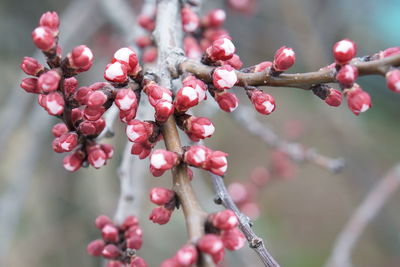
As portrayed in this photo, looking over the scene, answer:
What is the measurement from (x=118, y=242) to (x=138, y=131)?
47 centimetres

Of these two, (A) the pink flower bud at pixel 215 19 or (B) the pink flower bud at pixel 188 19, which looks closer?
(B) the pink flower bud at pixel 188 19

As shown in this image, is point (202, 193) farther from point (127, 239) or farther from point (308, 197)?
point (308, 197)

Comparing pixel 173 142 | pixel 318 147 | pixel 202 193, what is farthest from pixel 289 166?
pixel 318 147

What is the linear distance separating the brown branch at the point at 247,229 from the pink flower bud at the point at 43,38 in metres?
0.49

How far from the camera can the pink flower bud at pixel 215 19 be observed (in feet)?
5.79

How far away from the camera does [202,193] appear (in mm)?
2990

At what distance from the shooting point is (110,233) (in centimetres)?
127

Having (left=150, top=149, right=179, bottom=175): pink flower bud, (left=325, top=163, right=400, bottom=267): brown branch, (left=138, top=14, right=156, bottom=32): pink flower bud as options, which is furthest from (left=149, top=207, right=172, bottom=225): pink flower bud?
(left=325, top=163, right=400, bottom=267): brown branch

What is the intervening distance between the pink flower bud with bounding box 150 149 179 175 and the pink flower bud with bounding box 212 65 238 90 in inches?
7.8

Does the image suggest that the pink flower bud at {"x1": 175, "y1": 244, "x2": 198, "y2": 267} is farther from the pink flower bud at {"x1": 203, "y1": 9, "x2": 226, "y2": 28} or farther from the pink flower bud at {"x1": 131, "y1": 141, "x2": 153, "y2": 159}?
the pink flower bud at {"x1": 203, "y1": 9, "x2": 226, "y2": 28}

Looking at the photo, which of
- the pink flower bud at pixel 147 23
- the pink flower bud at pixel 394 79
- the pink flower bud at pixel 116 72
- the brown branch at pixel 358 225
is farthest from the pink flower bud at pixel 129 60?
the brown branch at pixel 358 225

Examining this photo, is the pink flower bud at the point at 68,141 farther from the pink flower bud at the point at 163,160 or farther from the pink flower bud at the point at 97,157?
the pink flower bud at the point at 163,160

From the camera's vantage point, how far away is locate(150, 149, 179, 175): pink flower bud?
0.89 metres

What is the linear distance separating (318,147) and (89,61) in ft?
17.1
